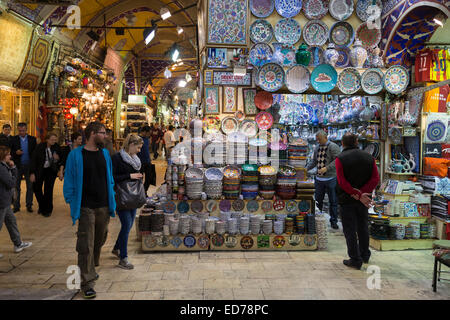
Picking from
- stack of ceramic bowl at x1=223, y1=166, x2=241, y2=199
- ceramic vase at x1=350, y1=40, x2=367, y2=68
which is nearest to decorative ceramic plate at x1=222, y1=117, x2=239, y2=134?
stack of ceramic bowl at x1=223, y1=166, x2=241, y2=199

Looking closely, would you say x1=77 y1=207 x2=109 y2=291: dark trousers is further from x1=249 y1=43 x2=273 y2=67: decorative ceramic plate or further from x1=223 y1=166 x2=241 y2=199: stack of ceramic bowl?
x1=249 y1=43 x2=273 y2=67: decorative ceramic plate

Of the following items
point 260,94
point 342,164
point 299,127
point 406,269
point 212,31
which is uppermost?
point 212,31

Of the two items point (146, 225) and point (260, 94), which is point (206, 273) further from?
point (260, 94)

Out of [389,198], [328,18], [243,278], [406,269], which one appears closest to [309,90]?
[328,18]

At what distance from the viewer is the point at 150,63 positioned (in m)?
19.4

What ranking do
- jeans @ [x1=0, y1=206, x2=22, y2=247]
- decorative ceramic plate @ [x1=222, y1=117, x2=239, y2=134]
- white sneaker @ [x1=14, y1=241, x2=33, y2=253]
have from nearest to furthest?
1. jeans @ [x1=0, y1=206, x2=22, y2=247]
2. white sneaker @ [x1=14, y1=241, x2=33, y2=253]
3. decorative ceramic plate @ [x1=222, y1=117, x2=239, y2=134]

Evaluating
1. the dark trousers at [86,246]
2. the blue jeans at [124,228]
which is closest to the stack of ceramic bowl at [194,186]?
the blue jeans at [124,228]

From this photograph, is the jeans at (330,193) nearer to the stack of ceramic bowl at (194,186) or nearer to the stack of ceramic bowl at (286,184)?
the stack of ceramic bowl at (286,184)

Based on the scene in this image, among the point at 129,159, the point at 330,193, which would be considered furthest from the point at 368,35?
the point at 129,159

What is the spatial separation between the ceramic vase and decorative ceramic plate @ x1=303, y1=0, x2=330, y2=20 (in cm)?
77

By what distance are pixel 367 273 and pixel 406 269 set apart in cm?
48

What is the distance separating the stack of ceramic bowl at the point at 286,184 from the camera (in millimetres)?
4188

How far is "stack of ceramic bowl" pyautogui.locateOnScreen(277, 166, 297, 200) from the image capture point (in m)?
4.19

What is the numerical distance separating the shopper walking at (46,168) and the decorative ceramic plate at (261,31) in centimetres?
366
